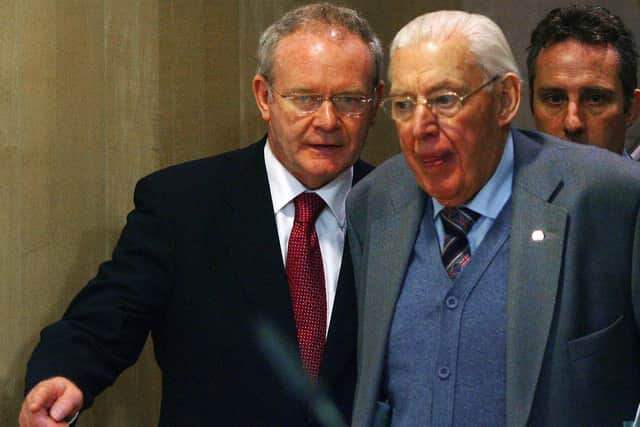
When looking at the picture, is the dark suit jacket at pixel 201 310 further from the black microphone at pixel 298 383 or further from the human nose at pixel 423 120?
the human nose at pixel 423 120

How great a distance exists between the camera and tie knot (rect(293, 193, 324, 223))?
9.17 feet

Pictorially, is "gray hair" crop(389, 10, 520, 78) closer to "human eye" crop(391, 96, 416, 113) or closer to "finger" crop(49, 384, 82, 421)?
"human eye" crop(391, 96, 416, 113)

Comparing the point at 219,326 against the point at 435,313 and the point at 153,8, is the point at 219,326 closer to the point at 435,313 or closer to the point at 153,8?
the point at 435,313

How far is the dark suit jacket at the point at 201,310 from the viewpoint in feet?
8.71

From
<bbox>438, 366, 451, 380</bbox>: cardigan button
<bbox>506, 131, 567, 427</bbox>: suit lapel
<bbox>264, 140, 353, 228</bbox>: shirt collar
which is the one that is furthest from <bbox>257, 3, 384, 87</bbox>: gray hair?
<bbox>438, 366, 451, 380</bbox>: cardigan button

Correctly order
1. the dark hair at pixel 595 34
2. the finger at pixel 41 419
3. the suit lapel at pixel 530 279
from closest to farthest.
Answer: the suit lapel at pixel 530 279 → the finger at pixel 41 419 → the dark hair at pixel 595 34

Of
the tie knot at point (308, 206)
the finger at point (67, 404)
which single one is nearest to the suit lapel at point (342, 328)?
the tie knot at point (308, 206)

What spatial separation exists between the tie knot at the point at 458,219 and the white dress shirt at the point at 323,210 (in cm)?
47

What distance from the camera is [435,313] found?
2.25 meters

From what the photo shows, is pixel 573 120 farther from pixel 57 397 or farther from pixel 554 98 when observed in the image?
pixel 57 397

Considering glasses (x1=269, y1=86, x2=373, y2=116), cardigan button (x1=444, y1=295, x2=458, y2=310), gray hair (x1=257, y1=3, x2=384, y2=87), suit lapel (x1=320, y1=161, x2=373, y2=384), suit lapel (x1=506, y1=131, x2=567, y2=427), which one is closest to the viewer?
suit lapel (x1=506, y1=131, x2=567, y2=427)

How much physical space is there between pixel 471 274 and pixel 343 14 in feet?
2.93

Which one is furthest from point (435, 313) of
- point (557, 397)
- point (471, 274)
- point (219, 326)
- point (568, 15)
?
point (568, 15)

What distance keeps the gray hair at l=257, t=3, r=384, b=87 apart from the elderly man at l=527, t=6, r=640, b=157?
0.42m
